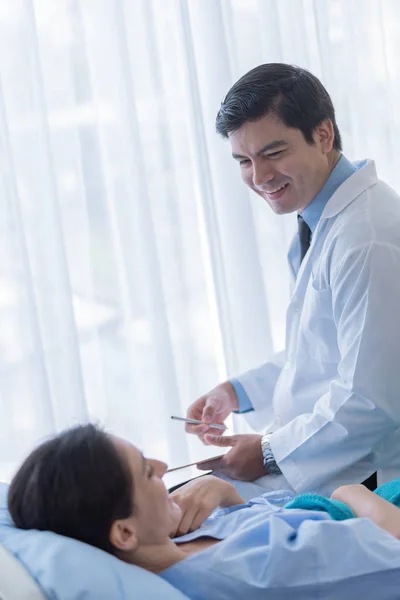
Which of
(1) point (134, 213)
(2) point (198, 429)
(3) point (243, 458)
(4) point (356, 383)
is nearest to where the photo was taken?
(4) point (356, 383)

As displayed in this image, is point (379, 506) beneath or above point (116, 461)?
beneath

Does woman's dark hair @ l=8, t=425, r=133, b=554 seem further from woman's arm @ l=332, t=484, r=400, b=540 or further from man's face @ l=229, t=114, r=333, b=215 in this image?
man's face @ l=229, t=114, r=333, b=215

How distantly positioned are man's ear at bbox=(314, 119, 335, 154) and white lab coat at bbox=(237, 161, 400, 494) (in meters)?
0.09

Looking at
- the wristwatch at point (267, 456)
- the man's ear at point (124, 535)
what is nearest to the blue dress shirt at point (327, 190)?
the wristwatch at point (267, 456)

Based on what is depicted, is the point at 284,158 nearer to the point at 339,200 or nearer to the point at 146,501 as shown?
the point at 339,200

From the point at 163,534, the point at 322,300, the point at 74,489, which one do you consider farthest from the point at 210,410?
the point at 74,489

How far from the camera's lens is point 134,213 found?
232 centimetres

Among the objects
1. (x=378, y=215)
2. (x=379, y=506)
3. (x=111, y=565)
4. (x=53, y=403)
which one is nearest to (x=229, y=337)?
(x=53, y=403)

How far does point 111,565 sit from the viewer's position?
0.99 metres

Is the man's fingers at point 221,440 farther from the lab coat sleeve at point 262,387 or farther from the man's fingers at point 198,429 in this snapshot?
the lab coat sleeve at point 262,387

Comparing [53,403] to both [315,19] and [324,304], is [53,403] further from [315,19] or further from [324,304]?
[315,19]

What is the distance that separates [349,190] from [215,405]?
23.2 inches

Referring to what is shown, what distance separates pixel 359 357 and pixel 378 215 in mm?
293

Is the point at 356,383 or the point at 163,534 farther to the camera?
the point at 356,383
